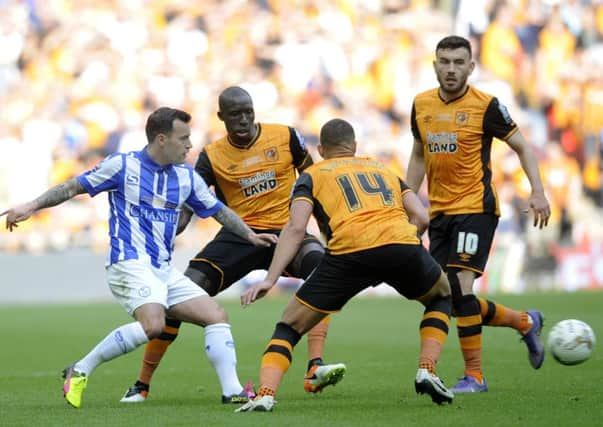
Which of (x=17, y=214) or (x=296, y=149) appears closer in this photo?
(x=17, y=214)

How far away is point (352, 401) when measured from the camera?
750 centimetres

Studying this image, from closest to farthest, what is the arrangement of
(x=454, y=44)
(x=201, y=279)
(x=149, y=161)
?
(x=149, y=161)
(x=454, y=44)
(x=201, y=279)

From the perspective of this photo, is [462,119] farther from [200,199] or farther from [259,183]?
[200,199]

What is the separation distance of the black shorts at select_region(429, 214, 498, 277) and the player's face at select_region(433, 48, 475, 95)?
3.10 ft

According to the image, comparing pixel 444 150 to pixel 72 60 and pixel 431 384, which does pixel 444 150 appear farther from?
pixel 72 60

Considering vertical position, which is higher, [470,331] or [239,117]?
[239,117]

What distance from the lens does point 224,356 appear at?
7312 mm

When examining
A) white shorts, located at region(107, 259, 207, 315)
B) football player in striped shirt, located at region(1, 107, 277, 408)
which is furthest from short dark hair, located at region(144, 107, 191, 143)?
white shorts, located at region(107, 259, 207, 315)

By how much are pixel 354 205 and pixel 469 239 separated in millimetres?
1828

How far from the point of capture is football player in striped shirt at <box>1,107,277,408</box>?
7.23 m

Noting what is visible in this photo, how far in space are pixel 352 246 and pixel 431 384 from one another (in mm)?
907

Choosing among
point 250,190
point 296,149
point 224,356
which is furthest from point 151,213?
point 296,149

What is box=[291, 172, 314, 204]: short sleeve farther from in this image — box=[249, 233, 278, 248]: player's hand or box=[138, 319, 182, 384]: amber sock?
box=[138, 319, 182, 384]: amber sock

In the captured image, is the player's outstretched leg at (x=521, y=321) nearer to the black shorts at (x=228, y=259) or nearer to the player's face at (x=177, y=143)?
the black shorts at (x=228, y=259)
